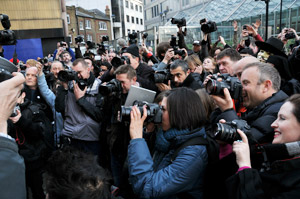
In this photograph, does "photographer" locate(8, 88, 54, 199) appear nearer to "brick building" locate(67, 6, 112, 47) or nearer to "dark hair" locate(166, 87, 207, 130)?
"dark hair" locate(166, 87, 207, 130)

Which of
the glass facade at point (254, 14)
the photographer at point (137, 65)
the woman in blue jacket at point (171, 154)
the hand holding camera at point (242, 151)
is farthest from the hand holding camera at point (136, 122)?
the glass facade at point (254, 14)

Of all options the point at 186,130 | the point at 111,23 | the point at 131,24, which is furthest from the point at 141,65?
the point at 131,24

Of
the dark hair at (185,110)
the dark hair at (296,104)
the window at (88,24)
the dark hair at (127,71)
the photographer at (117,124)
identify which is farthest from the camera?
the window at (88,24)

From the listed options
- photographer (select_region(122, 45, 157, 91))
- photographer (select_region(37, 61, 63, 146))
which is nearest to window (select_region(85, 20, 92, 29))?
photographer (select_region(122, 45, 157, 91))

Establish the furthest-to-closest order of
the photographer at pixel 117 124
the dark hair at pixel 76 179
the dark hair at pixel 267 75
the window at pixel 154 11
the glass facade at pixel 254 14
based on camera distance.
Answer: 1. the window at pixel 154 11
2. the glass facade at pixel 254 14
3. the photographer at pixel 117 124
4. the dark hair at pixel 267 75
5. the dark hair at pixel 76 179

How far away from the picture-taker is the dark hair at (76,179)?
3.64 ft

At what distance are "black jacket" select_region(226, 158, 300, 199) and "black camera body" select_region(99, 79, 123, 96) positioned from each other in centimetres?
159

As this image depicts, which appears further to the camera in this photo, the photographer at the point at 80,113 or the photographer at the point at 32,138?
the photographer at the point at 80,113

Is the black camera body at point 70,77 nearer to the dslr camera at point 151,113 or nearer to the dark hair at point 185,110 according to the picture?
the dslr camera at point 151,113

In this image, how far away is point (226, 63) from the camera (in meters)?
3.09

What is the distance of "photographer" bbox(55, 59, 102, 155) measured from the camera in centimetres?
287

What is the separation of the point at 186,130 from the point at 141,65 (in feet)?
7.95

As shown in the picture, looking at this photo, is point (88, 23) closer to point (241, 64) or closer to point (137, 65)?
point (137, 65)

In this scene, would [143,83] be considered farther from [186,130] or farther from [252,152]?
[252,152]
